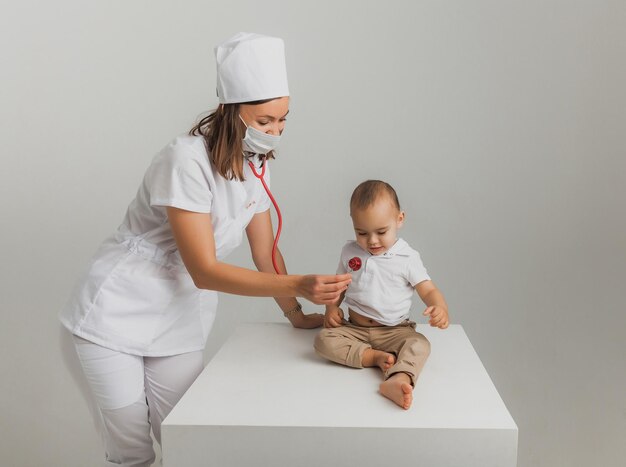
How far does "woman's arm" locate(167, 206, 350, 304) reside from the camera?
64.4 inches

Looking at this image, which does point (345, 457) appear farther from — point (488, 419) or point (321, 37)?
point (321, 37)

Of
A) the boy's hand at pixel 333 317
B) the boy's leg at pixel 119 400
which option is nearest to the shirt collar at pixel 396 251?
the boy's hand at pixel 333 317

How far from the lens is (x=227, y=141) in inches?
68.0

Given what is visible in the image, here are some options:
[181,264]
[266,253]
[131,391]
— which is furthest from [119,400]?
[266,253]

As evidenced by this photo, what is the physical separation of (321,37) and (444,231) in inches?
29.5

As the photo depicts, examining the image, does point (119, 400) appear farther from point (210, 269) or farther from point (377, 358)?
point (377, 358)

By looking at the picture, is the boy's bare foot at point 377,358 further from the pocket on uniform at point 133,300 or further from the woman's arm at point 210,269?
the pocket on uniform at point 133,300

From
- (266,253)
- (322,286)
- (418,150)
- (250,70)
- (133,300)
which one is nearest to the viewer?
(322,286)

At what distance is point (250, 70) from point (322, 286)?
47 centimetres

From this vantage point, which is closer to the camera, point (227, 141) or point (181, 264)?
point (227, 141)

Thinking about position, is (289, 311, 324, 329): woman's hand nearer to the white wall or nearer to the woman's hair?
the woman's hair

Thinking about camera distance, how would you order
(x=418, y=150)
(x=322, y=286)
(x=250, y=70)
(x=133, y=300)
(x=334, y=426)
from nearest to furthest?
(x=334, y=426) < (x=322, y=286) < (x=250, y=70) < (x=133, y=300) < (x=418, y=150)

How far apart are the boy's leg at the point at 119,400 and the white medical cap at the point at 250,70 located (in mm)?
599

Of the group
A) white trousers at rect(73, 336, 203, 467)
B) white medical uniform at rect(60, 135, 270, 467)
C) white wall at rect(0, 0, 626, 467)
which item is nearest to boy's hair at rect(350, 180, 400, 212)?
white medical uniform at rect(60, 135, 270, 467)
